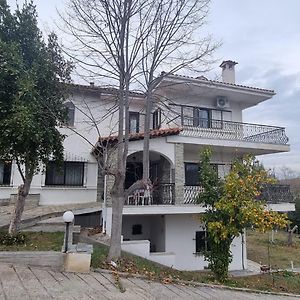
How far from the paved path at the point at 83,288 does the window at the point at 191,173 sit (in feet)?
29.1

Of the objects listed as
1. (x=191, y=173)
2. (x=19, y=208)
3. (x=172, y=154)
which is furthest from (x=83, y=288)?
(x=191, y=173)

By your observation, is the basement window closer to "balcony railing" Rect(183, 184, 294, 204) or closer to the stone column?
the stone column

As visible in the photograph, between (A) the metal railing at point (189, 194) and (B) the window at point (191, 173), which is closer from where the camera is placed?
(A) the metal railing at point (189, 194)

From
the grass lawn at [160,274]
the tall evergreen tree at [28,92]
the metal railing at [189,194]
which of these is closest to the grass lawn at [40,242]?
the tall evergreen tree at [28,92]

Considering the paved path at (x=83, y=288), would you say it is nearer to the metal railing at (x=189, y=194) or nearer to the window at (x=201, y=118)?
the metal railing at (x=189, y=194)

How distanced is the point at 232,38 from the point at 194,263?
10.2 metres

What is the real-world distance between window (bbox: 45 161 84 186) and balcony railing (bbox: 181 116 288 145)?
6.49 metres

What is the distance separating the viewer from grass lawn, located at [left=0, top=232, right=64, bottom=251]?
339 inches

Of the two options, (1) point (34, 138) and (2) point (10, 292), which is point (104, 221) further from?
(2) point (10, 292)

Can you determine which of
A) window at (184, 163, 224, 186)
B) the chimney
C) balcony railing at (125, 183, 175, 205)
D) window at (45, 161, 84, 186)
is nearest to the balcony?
balcony railing at (125, 183, 175, 205)

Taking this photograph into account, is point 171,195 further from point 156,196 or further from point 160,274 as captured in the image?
point 160,274

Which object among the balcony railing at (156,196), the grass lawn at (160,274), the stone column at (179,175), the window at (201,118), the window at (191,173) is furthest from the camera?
the window at (201,118)

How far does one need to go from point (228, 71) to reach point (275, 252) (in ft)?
39.8

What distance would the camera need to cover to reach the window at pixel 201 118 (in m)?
17.1
